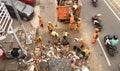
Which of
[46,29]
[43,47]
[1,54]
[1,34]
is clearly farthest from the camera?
[46,29]

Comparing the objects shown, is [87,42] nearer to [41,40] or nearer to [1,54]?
[41,40]

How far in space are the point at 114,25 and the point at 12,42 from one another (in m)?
8.77

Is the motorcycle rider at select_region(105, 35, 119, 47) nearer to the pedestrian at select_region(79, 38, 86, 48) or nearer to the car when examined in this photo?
the pedestrian at select_region(79, 38, 86, 48)

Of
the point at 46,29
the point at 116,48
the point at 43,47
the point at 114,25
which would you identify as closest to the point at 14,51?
the point at 43,47

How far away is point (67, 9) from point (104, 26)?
3.59 metres

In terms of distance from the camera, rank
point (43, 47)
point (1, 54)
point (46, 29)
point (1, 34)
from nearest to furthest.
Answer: point (1, 34)
point (1, 54)
point (43, 47)
point (46, 29)

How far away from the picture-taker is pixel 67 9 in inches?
653

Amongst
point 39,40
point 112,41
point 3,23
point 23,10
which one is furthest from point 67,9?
point 3,23

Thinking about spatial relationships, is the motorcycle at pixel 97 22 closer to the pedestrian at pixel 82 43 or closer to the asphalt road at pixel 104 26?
the asphalt road at pixel 104 26

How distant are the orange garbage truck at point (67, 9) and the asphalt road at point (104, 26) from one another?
1.62 meters

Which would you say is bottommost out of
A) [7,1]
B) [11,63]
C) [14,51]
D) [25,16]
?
[11,63]

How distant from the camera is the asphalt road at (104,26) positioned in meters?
14.4

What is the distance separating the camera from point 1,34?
1220 centimetres

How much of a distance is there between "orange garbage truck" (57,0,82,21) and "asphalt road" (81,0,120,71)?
1.62 m
